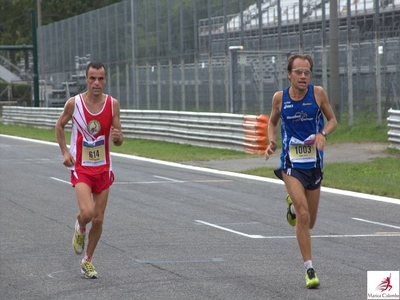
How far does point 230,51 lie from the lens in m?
28.9

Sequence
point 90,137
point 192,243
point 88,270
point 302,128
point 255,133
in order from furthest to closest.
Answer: point 255,133 → point 192,243 → point 90,137 → point 88,270 → point 302,128

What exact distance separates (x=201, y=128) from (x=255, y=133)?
12.1 feet

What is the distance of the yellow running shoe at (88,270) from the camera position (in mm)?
8562

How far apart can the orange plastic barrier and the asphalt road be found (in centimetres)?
632

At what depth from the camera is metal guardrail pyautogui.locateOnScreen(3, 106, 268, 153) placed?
25250mm

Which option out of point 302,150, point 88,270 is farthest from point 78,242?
point 302,150

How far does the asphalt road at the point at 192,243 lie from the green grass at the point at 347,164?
3.32ft

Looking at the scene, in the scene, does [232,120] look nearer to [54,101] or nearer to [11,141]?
[11,141]

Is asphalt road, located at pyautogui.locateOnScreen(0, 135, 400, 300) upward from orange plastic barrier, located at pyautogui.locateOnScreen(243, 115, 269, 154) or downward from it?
downward

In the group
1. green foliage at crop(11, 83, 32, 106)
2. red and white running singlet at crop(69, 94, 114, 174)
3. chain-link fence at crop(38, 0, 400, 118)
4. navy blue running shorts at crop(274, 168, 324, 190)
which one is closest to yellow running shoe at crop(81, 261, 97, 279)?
red and white running singlet at crop(69, 94, 114, 174)

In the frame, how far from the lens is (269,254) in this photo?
32.5 feet

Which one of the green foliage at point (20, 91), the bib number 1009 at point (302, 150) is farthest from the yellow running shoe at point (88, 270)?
the green foliage at point (20, 91)

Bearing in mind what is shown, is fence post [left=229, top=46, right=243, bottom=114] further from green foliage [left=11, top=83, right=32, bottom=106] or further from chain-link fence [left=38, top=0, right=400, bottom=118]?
green foliage [left=11, top=83, right=32, bottom=106]

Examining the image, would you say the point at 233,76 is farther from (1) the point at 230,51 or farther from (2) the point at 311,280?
(2) the point at 311,280
